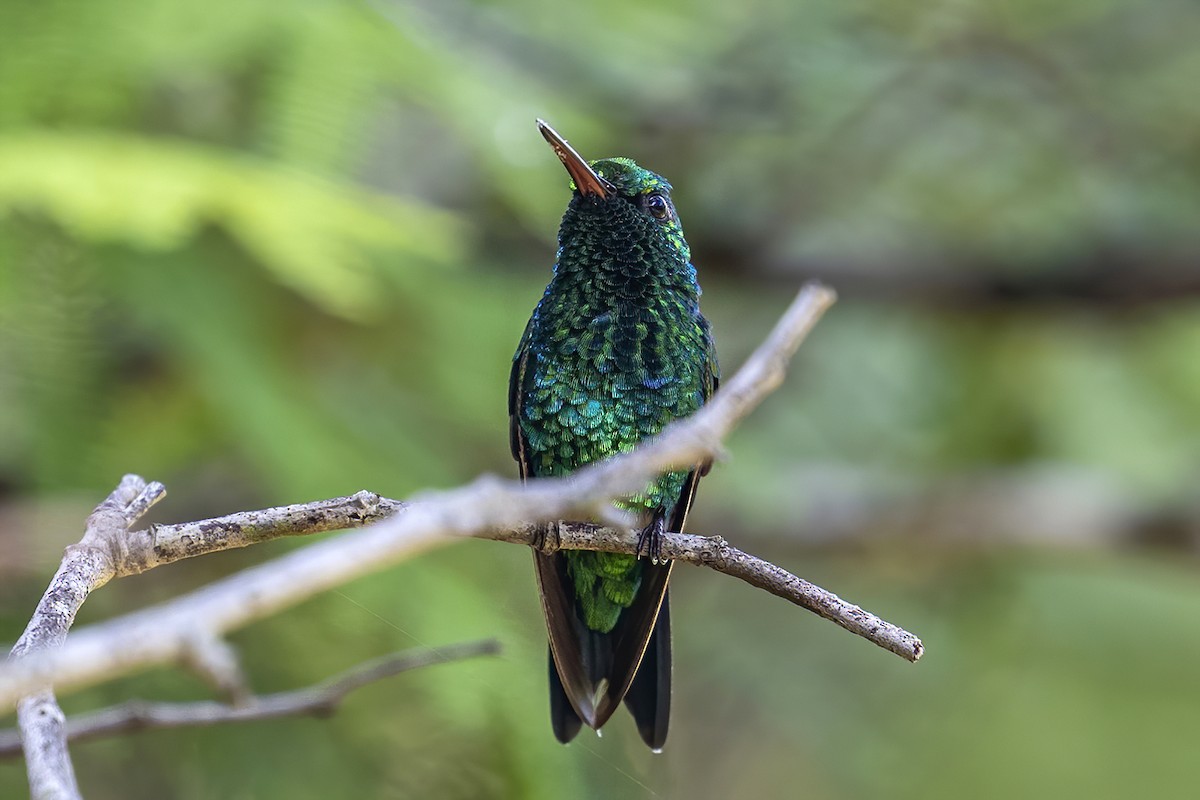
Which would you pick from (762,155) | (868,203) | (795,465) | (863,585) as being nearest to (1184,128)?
(868,203)

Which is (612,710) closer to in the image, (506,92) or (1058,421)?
(506,92)

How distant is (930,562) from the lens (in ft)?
18.7

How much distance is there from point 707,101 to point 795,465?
1.67 m

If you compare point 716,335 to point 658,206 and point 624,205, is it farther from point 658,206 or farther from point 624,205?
point 624,205

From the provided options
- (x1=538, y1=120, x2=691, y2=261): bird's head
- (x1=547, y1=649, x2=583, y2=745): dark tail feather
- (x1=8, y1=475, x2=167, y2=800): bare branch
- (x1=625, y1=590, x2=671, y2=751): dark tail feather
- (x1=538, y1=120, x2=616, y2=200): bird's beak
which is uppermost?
(x1=538, y1=120, x2=691, y2=261): bird's head

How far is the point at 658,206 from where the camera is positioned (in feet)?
7.11

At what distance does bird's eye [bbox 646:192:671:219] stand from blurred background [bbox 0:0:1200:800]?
28.6 inches

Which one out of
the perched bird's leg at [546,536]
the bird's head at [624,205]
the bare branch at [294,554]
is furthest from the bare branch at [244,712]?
the bird's head at [624,205]

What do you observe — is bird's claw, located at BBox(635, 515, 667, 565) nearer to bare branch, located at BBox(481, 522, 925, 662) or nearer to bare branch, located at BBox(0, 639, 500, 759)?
bare branch, located at BBox(481, 522, 925, 662)

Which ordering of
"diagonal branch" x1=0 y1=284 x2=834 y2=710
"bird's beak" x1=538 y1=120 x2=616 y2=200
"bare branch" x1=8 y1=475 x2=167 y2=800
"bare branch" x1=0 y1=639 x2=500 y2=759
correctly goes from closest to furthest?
1. "diagonal branch" x1=0 y1=284 x2=834 y2=710
2. "bare branch" x1=8 y1=475 x2=167 y2=800
3. "bird's beak" x1=538 y1=120 x2=616 y2=200
4. "bare branch" x1=0 y1=639 x2=500 y2=759

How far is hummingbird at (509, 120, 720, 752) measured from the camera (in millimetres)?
2006

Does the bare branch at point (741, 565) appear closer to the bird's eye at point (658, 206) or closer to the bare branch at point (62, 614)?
the bare branch at point (62, 614)

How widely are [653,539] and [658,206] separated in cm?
62

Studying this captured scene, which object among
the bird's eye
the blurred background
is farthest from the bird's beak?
the blurred background
